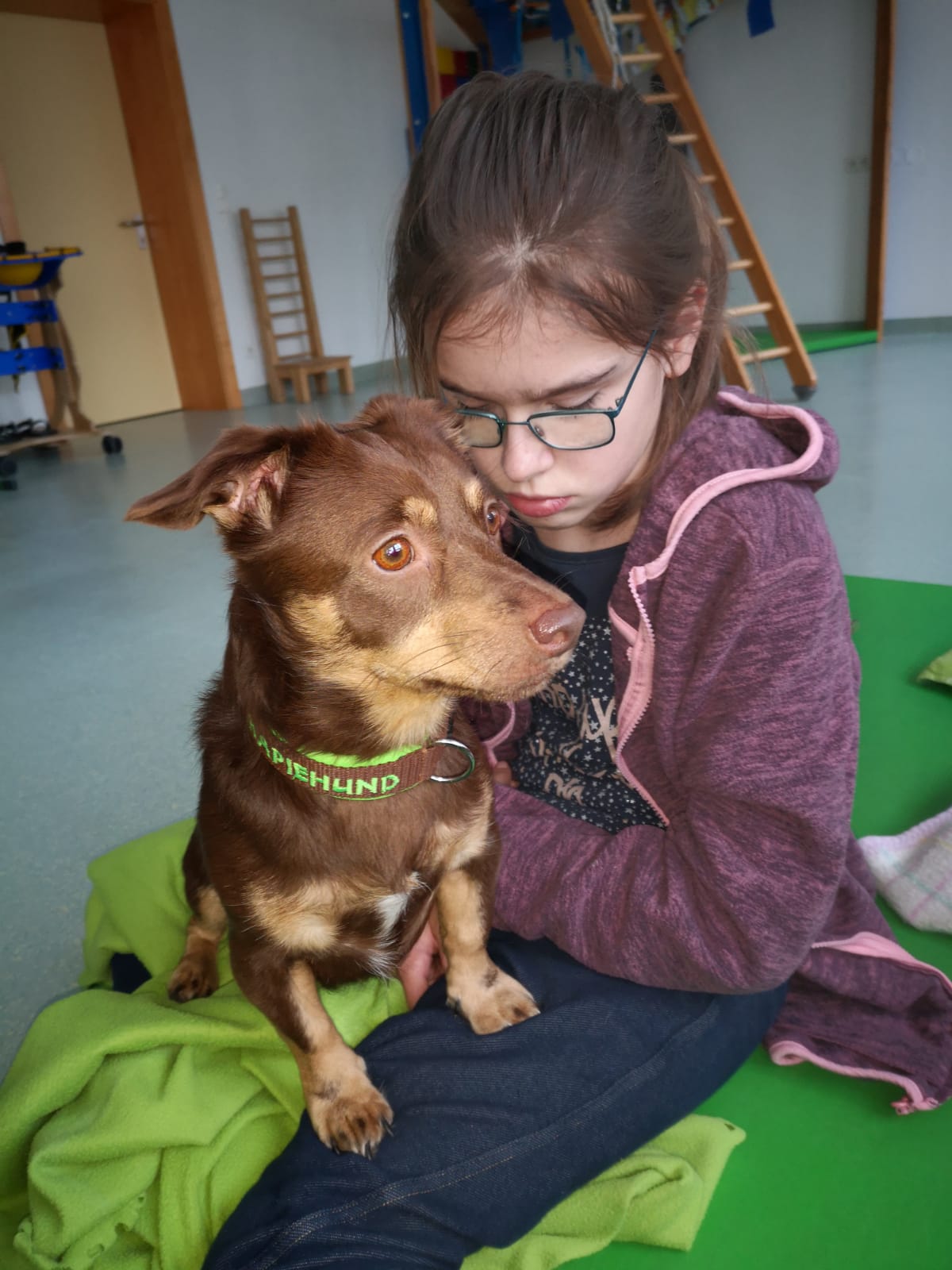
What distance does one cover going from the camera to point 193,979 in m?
1.57

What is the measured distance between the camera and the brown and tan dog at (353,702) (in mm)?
1110

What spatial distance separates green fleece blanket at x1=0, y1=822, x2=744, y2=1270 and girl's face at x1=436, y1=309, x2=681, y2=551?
2.87 ft

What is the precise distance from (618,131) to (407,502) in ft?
1.84

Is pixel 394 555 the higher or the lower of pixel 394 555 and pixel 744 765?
the higher

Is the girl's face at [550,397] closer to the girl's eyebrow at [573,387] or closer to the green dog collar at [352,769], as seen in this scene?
the girl's eyebrow at [573,387]

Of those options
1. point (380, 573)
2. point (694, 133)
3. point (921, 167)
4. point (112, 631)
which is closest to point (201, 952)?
point (380, 573)

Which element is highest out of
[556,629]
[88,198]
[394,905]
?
[88,198]

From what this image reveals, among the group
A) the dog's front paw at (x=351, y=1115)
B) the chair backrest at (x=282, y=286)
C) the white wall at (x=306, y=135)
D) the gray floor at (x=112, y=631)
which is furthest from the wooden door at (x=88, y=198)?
the dog's front paw at (x=351, y=1115)

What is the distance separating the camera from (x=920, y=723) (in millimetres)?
2219

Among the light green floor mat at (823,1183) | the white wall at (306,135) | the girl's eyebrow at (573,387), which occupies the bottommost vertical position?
the light green floor mat at (823,1183)

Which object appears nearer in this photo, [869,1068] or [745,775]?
[745,775]

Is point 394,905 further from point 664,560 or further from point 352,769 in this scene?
point 664,560

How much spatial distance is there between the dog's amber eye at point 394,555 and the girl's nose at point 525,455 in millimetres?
208

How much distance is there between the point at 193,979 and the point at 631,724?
87cm
